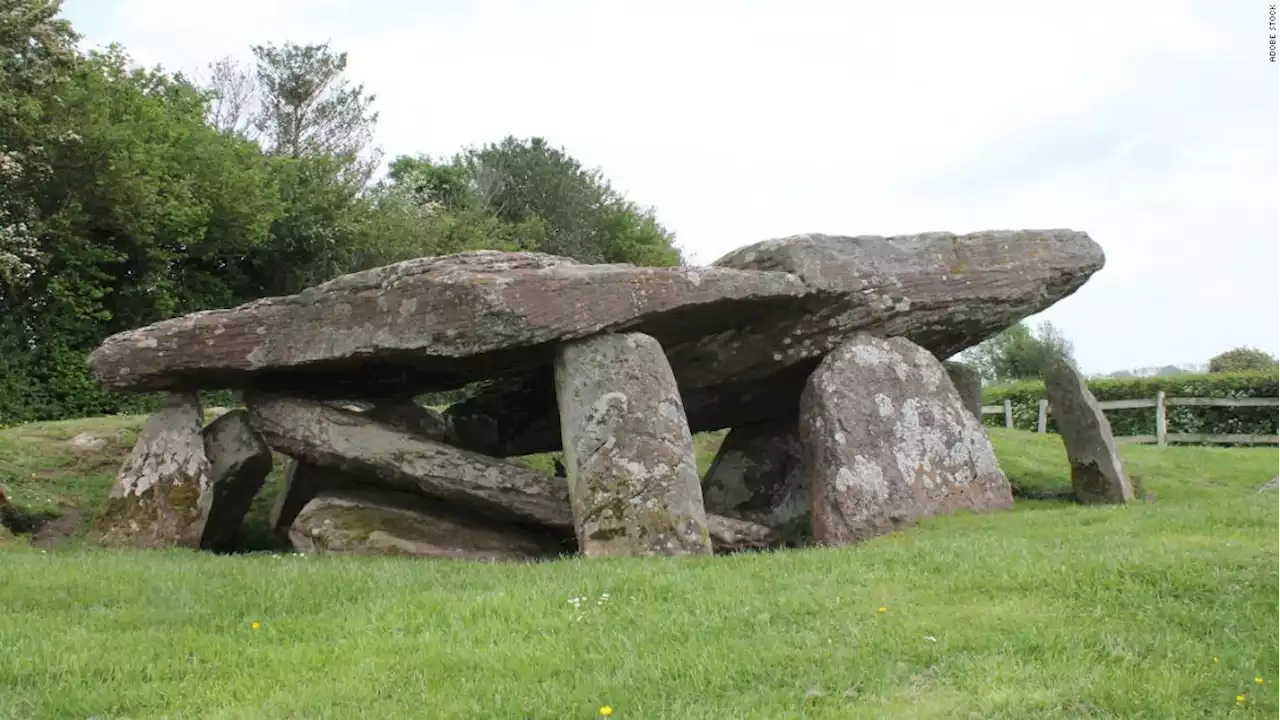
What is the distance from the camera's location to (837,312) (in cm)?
1280

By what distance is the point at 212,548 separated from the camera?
41.4ft

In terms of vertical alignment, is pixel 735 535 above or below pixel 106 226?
below

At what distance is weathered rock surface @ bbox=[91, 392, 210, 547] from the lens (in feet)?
38.2

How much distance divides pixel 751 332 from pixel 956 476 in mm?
3057

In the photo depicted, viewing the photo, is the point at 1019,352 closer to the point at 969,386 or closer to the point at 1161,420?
the point at 1161,420

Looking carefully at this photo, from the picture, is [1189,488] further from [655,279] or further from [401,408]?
[401,408]

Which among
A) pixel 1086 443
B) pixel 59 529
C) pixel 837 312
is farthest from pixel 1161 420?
pixel 59 529

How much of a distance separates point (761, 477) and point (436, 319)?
5489mm

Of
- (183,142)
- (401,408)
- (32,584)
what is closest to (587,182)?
(183,142)

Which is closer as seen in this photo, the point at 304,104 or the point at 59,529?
the point at 59,529

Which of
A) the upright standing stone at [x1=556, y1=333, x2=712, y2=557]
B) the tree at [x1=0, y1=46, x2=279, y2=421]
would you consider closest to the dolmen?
the upright standing stone at [x1=556, y1=333, x2=712, y2=557]

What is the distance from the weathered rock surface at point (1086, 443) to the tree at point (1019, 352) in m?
28.9

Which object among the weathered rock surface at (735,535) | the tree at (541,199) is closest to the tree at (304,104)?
the tree at (541,199)

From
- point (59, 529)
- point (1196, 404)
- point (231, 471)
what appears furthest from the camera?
point (1196, 404)
